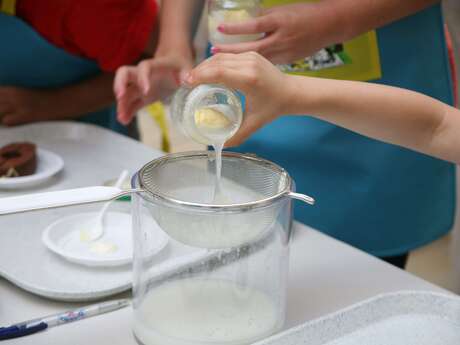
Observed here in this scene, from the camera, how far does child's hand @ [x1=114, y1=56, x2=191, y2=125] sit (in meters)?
1.06

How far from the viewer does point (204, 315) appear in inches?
25.7

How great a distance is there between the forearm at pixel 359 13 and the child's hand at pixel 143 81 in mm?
293

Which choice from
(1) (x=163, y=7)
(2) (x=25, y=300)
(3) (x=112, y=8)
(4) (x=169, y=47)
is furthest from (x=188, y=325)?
(3) (x=112, y=8)

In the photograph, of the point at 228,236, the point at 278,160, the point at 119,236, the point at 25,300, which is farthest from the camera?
the point at 278,160

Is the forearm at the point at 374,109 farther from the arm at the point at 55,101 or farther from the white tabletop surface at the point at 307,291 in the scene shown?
the arm at the point at 55,101

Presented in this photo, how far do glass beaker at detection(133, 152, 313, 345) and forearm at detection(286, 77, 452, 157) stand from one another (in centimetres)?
8

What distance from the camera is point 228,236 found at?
0.64 meters

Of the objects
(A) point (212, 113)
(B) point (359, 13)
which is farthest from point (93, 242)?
(B) point (359, 13)

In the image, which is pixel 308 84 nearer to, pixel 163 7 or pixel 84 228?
pixel 84 228

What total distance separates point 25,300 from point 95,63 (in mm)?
910

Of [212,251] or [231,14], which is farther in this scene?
[231,14]

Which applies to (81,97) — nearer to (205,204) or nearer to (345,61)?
(345,61)

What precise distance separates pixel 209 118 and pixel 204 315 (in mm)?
202

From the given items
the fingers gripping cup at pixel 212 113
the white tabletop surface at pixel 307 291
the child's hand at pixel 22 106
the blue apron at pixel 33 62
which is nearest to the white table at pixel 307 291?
the white tabletop surface at pixel 307 291
